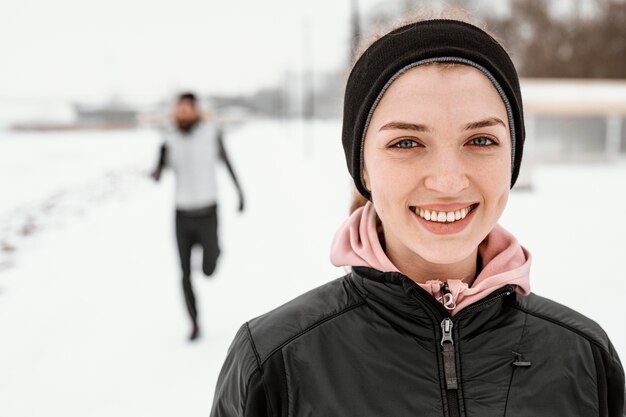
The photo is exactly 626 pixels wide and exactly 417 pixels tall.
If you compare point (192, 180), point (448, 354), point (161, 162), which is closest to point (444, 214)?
point (448, 354)

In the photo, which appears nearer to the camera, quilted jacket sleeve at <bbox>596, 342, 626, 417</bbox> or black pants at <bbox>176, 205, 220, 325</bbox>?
quilted jacket sleeve at <bbox>596, 342, 626, 417</bbox>

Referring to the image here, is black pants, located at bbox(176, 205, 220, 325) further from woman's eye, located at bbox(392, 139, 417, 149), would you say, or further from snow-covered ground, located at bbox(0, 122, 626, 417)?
woman's eye, located at bbox(392, 139, 417, 149)

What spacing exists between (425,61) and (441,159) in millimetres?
208

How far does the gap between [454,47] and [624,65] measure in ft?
129

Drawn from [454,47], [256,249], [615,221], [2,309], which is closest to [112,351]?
[2,309]

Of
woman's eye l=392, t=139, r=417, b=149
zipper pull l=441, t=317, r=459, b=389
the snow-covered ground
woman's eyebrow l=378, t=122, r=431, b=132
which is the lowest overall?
the snow-covered ground

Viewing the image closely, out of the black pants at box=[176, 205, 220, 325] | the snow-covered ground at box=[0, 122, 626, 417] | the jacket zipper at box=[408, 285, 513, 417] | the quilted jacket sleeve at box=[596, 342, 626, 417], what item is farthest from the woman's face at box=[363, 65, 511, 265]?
the black pants at box=[176, 205, 220, 325]

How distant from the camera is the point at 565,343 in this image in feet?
4.23

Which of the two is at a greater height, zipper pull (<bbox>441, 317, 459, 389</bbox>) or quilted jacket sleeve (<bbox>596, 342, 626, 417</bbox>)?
zipper pull (<bbox>441, 317, 459, 389</bbox>)

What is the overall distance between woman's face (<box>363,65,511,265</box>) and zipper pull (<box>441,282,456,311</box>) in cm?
8

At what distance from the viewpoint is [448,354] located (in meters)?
1.23

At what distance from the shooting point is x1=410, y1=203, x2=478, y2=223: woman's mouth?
1.23 meters

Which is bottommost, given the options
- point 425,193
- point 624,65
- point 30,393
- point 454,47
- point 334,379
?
point 30,393

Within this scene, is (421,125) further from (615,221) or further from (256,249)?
(615,221)
